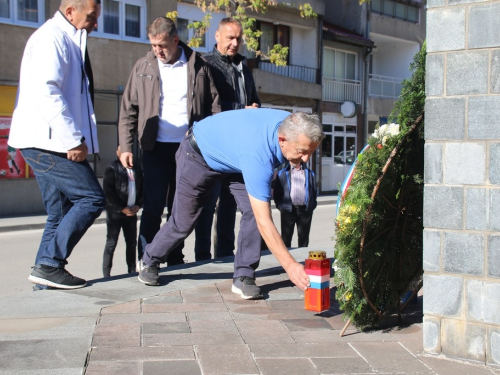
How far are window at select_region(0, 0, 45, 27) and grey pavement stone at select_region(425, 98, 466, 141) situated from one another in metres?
15.8

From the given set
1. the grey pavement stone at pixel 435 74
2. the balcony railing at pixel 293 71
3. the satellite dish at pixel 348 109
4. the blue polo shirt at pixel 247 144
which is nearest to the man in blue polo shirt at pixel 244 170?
the blue polo shirt at pixel 247 144

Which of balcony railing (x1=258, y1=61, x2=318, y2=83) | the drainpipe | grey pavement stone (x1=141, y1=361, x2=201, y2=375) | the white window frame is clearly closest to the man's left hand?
grey pavement stone (x1=141, y1=361, x2=201, y2=375)

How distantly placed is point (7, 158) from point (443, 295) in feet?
51.9

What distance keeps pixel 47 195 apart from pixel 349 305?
2493 millimetres

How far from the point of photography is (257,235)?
5.62m

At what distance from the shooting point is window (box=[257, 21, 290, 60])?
2698cm

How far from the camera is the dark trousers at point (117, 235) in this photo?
315 inches

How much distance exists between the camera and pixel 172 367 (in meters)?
3.81

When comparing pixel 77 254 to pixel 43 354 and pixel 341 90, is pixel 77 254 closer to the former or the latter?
pixel 43 354

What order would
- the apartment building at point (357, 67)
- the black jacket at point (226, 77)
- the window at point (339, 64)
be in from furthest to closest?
the window at point (339, 64)
the apartment building at point (357, 67)
the black jacket at point (226, 77)

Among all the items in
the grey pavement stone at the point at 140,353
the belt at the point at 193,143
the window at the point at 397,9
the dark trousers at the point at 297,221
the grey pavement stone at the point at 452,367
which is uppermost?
the window at the point at 397,9

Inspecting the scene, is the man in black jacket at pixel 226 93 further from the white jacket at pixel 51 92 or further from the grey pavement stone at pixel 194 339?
the grey pavement stone at pixel 194 339

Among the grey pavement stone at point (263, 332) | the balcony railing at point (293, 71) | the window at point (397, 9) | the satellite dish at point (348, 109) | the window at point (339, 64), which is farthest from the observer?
the window at point (397, 9)

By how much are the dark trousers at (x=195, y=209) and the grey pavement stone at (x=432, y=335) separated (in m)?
1.77
